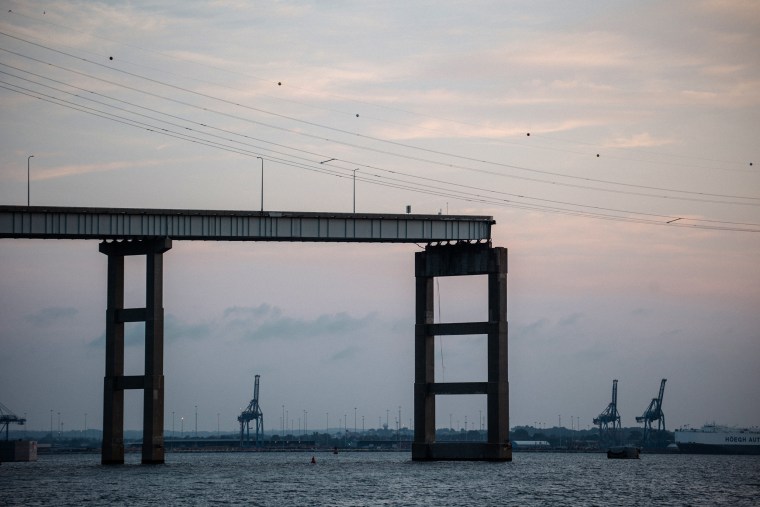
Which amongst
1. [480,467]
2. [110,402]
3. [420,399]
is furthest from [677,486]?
[110,402]

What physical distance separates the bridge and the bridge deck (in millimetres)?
90

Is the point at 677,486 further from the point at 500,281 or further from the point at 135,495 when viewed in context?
the point at 135,495

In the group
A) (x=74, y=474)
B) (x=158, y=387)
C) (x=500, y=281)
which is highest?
(x=500, y=281)

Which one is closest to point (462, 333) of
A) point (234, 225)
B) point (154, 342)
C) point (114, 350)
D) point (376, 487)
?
point (234, 225)

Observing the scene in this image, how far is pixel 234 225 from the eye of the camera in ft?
394

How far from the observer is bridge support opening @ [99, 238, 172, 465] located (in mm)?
113250

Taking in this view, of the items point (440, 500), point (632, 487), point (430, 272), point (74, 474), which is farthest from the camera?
point (430, 272)

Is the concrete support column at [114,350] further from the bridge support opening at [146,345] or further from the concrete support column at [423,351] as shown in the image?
the concrete support column at [423,351]

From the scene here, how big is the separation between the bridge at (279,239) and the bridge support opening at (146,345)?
0.30 feet

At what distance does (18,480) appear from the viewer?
11025 cm

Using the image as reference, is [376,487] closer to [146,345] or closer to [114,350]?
[146,345]

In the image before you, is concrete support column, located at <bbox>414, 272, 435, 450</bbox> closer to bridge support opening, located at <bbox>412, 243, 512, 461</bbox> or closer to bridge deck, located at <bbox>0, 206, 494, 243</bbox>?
bridge support opening, located at <bbox>412, 243, 512, 461</bbox>

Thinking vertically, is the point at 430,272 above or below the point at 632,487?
above

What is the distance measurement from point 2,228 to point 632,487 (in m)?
58.1
